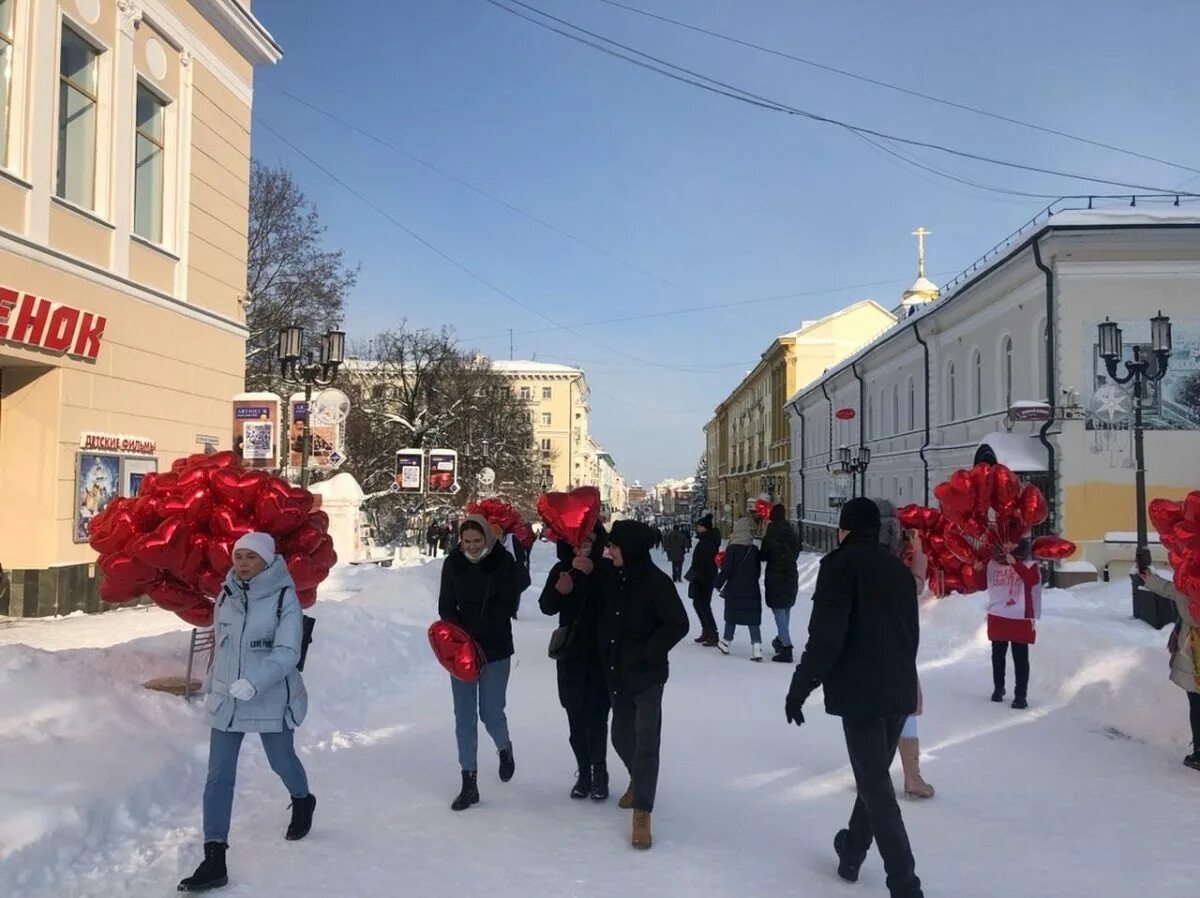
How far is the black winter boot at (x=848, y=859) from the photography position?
441 cm

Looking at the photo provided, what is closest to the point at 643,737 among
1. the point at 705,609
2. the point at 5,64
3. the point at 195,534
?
the point at 195,534

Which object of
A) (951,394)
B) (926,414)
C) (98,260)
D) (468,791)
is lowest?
(468,791)

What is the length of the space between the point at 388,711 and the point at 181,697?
2.12 metres

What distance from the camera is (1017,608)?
831 cm

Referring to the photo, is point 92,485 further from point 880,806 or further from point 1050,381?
point 1050,381

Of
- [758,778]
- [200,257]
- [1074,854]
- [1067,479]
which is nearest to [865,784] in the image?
[1074,854]

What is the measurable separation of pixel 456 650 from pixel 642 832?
1495 millimetres

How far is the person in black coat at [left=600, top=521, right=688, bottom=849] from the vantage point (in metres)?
4.93

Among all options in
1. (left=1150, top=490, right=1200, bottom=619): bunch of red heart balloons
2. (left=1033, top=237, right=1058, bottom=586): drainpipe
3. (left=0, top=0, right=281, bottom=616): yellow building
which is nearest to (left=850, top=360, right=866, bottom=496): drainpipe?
(left=1033, top=237, right=1058, bottom=586): drainpipe

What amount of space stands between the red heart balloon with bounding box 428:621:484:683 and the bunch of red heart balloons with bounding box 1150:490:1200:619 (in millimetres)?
4862

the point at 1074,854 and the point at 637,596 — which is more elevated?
the point at 637,596

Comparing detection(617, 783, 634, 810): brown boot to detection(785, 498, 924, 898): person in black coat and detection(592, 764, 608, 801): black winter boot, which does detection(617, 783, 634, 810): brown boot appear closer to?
detection(592, 764, 608, 801): black winter boot

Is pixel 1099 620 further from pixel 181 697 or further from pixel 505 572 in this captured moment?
pixel 181 697

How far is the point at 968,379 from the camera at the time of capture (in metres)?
27.8
